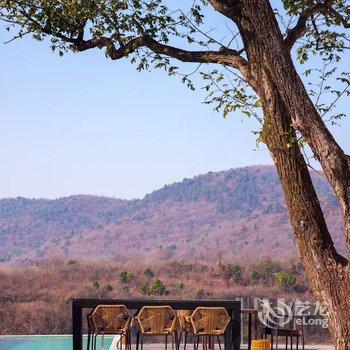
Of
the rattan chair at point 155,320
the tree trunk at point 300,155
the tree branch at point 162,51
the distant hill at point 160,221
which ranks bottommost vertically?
the rattan chair at point 155,320

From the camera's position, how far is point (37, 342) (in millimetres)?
14906

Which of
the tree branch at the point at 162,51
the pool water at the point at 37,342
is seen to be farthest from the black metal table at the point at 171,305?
the pool water at the point at 37,342

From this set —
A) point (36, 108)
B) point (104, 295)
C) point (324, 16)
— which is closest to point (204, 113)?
point (36, 108)

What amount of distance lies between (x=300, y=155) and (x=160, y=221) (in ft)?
176

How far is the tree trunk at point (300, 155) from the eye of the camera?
567cm

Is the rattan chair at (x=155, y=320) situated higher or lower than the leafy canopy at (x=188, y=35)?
lower

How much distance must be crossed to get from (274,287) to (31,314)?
6.81 meters

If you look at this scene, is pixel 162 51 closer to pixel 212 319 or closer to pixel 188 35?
pixel 188 35

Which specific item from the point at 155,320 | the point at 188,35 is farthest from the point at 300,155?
the point at 155,320

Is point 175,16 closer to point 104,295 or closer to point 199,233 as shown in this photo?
point 104,295

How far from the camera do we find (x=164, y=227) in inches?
Answer: 2309

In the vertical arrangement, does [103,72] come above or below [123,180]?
above

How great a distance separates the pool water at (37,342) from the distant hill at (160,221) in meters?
36.6

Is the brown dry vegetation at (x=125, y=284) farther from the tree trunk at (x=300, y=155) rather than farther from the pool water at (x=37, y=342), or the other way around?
the tree trunk at (x=300, y=155)
